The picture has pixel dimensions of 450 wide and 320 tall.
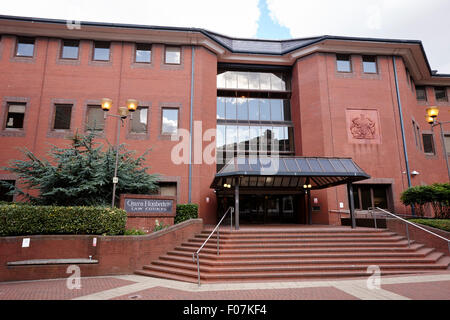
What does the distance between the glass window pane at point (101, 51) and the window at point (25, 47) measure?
3.79 metres

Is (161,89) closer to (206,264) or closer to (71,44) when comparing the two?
(71,44)

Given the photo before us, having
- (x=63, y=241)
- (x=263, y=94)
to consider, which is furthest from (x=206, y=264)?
(x=263, y=94)

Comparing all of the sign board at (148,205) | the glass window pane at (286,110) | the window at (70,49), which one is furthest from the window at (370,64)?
the window at (70,49)

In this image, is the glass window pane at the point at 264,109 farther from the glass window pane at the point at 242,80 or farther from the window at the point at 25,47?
the window at the point at 25,47

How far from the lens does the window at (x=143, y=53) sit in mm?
17812

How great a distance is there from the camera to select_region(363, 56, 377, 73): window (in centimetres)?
1909

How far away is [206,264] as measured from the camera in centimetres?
914

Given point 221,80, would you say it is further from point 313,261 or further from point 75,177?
point 313,261

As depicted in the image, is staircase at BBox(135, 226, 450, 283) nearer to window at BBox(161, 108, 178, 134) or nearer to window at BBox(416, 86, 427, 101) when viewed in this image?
window at BBox(161, 108, 178, 134)

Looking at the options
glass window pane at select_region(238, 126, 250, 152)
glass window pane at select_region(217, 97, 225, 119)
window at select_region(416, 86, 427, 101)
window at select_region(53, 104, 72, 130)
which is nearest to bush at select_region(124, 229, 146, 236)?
window at select_region(53, 104, 72, 130)

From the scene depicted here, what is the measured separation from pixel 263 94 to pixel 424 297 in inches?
654

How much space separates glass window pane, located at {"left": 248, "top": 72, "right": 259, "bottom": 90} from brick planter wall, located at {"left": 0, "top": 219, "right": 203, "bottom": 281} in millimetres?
13620
